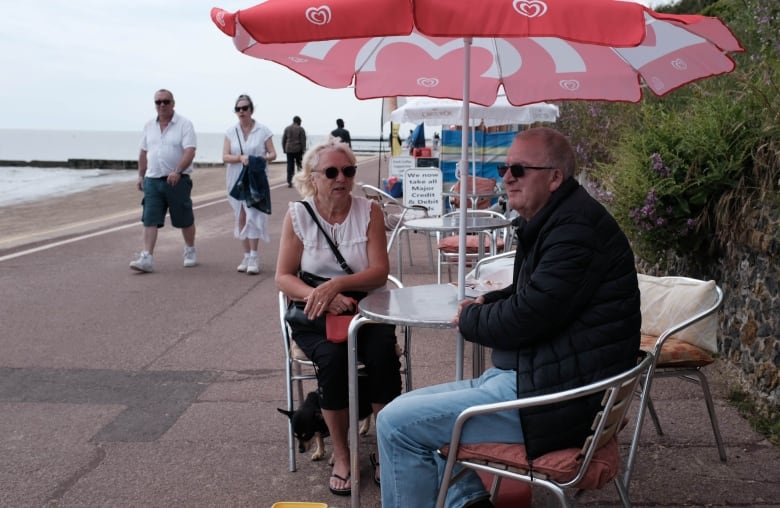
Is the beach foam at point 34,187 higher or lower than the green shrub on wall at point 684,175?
lower

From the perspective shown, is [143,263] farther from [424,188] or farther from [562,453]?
[562,453]

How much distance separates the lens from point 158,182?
9156mm

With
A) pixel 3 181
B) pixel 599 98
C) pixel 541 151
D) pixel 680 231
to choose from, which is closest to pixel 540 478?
pixel 541 151

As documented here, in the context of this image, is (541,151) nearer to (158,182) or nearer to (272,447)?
(272,447)

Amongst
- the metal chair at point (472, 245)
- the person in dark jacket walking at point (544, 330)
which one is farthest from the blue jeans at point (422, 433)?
the metal chair at point (472, 245)

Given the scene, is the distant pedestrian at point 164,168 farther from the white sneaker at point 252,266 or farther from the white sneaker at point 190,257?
the white sneaker at point 252,266

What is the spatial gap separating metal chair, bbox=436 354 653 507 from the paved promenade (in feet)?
3.21

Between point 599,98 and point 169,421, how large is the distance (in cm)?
302

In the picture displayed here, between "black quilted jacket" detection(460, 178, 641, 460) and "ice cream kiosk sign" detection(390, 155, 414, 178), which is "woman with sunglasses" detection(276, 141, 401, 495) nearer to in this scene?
"black quilted jacket" detection(460, 178, 641, 460)

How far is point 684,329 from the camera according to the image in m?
3.54

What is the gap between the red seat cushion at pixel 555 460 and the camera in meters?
2.51

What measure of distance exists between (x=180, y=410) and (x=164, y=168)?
16.4 feet

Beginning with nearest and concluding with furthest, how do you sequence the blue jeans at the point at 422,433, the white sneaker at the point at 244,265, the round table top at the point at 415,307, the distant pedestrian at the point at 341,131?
the blue jeans at the point at 422,433 → the round table top at the point at 415,307 → the white sneaker at the point at 244,265 → the distant pedestrian at the point at 341,131

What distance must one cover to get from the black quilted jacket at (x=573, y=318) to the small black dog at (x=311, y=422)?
1.51m
